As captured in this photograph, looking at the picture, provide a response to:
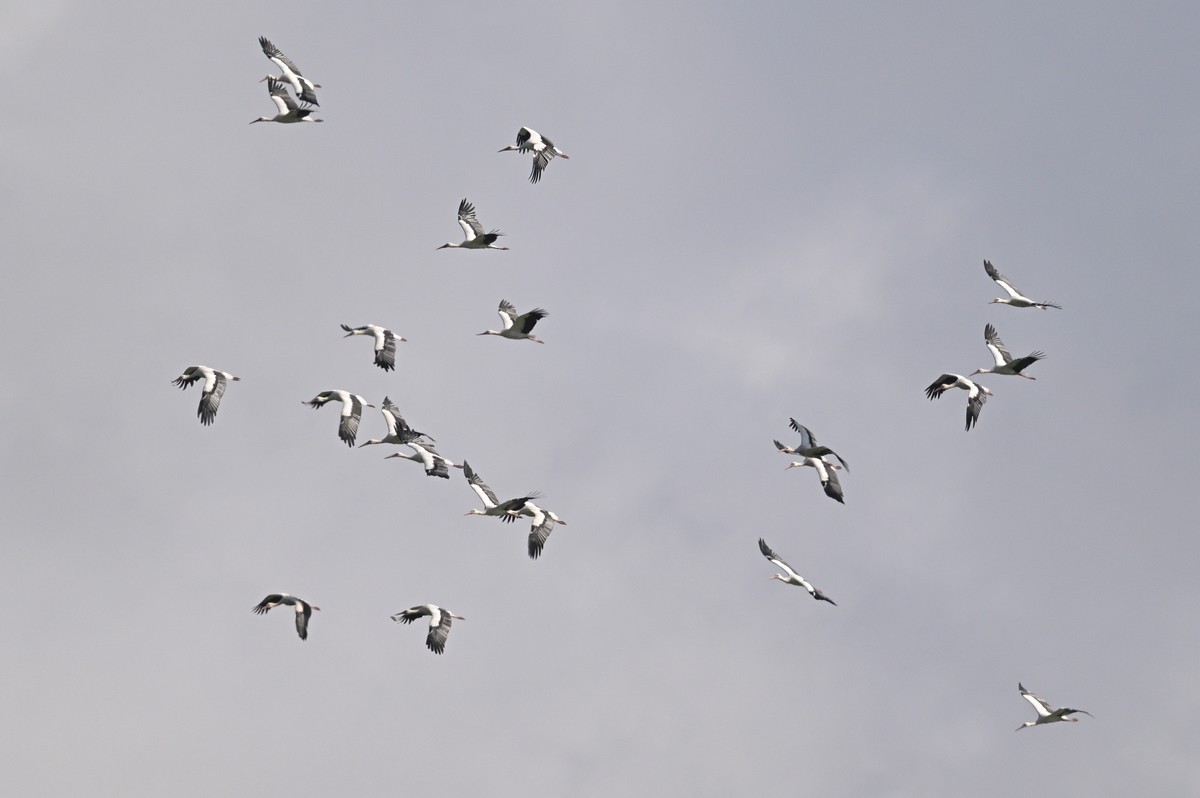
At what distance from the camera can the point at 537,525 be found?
161ft

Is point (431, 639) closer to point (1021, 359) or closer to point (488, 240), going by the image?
point (488, 240)

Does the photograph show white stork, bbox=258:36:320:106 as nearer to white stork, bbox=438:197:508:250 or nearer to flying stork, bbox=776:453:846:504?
white stork, bbox=438:197:508:250

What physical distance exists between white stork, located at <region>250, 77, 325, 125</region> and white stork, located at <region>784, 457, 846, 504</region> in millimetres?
18546

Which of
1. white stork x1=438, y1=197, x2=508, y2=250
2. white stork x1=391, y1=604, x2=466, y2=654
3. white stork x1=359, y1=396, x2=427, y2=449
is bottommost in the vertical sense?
white stork x1=391, y1=604, x2=466, y2=654

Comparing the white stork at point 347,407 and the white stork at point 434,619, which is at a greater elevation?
the white stork at point 347,407

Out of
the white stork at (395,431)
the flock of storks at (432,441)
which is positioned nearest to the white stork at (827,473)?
the flock of storks at (432,441)

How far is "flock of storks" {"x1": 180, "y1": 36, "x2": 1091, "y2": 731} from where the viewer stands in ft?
162

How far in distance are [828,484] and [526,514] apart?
867 centimetres

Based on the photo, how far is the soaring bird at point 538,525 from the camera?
47.4 meters

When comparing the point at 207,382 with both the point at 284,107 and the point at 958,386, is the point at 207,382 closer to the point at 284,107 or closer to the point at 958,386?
the point at 284,107

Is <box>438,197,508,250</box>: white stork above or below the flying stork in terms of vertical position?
above

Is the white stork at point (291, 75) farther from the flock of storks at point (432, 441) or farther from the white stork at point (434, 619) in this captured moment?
the white stork at point (434, 619)

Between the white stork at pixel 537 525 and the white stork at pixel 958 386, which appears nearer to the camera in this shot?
the white stork at pixel 537 525

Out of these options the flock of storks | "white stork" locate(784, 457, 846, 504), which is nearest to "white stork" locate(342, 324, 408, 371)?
the flock of storks
